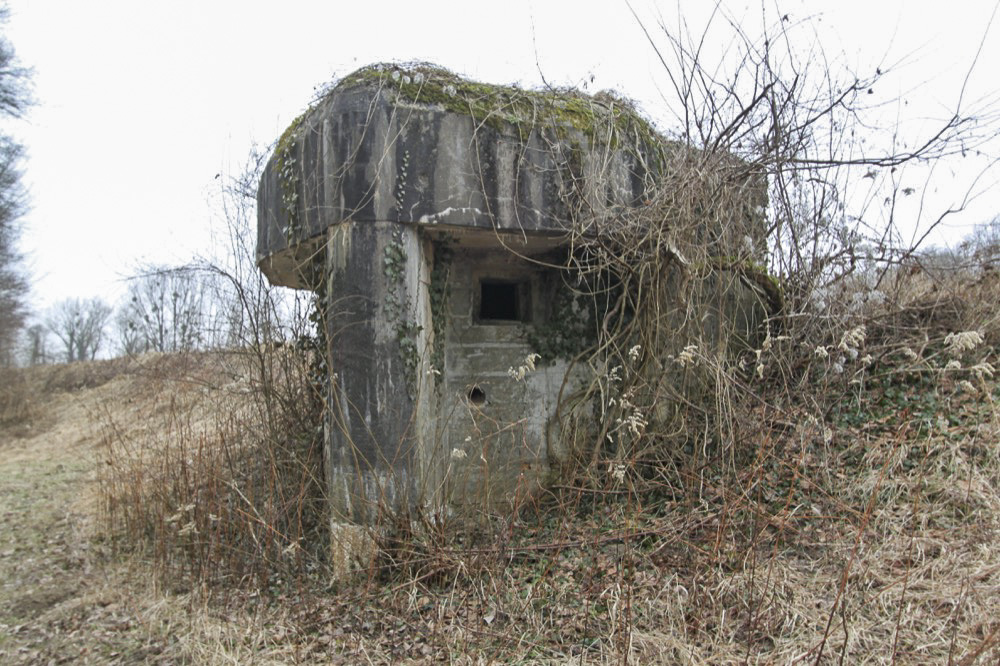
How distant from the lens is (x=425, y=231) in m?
4.89

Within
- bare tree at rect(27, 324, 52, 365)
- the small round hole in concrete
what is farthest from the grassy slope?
bare tree at rect(27, 324, 52, 365)

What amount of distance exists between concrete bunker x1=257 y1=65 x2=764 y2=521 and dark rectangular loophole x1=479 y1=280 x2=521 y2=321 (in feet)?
1.35

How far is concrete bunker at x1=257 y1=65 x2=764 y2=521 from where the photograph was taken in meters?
4.54

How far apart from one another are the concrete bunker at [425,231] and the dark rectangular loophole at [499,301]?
0.41 meters

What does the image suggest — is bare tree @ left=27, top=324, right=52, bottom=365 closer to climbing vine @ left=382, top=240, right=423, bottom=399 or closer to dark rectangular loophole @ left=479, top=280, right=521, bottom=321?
dark rectangular loophole @ left=479, top=280, right=521, bottom=321

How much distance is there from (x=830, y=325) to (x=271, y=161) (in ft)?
15.6

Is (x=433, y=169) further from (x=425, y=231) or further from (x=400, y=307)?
(x=400, y=307)

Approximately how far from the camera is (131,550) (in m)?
5.39

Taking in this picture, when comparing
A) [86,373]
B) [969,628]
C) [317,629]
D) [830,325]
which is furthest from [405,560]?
[86,373]

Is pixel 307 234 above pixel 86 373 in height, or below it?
above

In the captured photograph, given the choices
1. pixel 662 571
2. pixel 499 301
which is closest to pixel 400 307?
pixel 499 301

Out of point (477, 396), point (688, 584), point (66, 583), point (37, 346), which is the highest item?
point (37, 346)

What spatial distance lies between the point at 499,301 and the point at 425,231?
1354 mm

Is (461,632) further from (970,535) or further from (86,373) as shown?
(86,373)
